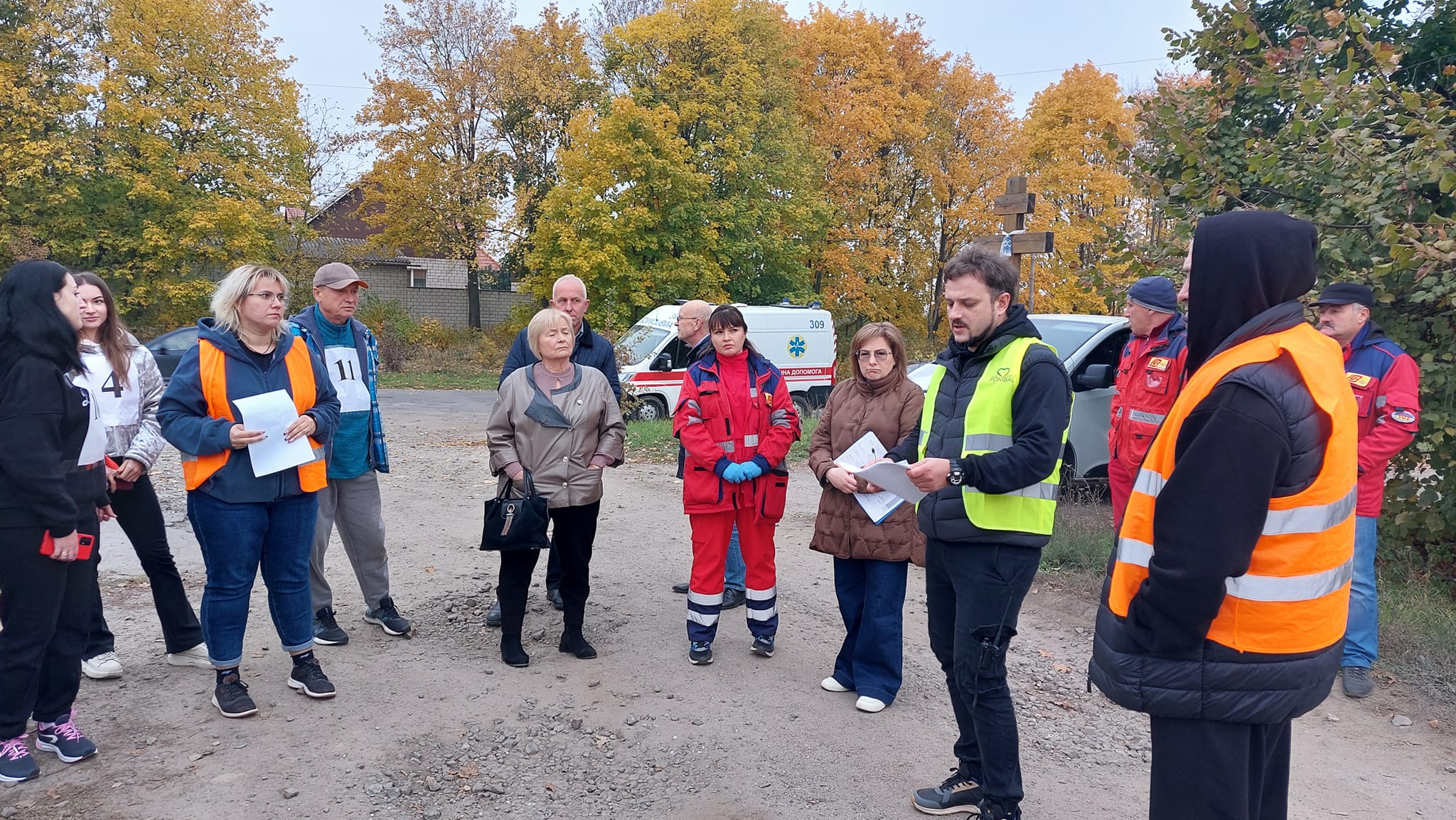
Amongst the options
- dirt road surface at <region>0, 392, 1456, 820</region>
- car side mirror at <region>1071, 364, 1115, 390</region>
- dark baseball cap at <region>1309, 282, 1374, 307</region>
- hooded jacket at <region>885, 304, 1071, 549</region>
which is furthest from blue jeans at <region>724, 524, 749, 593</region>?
dark baseball cap at <region>1309, 282, 1374, 307</region>

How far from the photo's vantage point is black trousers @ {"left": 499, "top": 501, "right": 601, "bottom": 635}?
16.3ft

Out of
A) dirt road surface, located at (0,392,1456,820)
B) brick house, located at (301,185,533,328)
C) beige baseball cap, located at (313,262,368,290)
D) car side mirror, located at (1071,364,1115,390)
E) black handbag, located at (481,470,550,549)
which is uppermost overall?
brick house, located at (301,185,533,328)

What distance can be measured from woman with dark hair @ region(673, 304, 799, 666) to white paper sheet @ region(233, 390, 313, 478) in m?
1.92

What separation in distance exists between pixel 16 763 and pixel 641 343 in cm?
1280

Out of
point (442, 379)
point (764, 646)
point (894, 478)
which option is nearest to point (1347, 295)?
point (894, 478)

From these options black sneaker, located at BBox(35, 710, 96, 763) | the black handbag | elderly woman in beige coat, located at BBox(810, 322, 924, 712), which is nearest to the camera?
black sneaker, located at BBox(35, 710, 96, 763)

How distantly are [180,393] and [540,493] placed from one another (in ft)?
5.68

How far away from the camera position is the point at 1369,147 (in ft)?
18.0

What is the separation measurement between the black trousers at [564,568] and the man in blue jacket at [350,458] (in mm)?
835

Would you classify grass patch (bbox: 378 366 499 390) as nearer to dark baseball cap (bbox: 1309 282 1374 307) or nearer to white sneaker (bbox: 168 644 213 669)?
white sneaker (bbox: 168 644 213 669)

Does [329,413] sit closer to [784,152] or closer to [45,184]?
[784,152]

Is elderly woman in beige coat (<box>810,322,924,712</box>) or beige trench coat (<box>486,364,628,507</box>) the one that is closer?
elderly woman in beige coat (<box>810,322,924,712</box>)

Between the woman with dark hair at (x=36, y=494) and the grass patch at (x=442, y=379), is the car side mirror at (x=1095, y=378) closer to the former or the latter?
the woman with dark hair at (x=36, y=494)

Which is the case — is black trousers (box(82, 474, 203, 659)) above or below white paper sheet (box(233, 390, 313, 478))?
below
